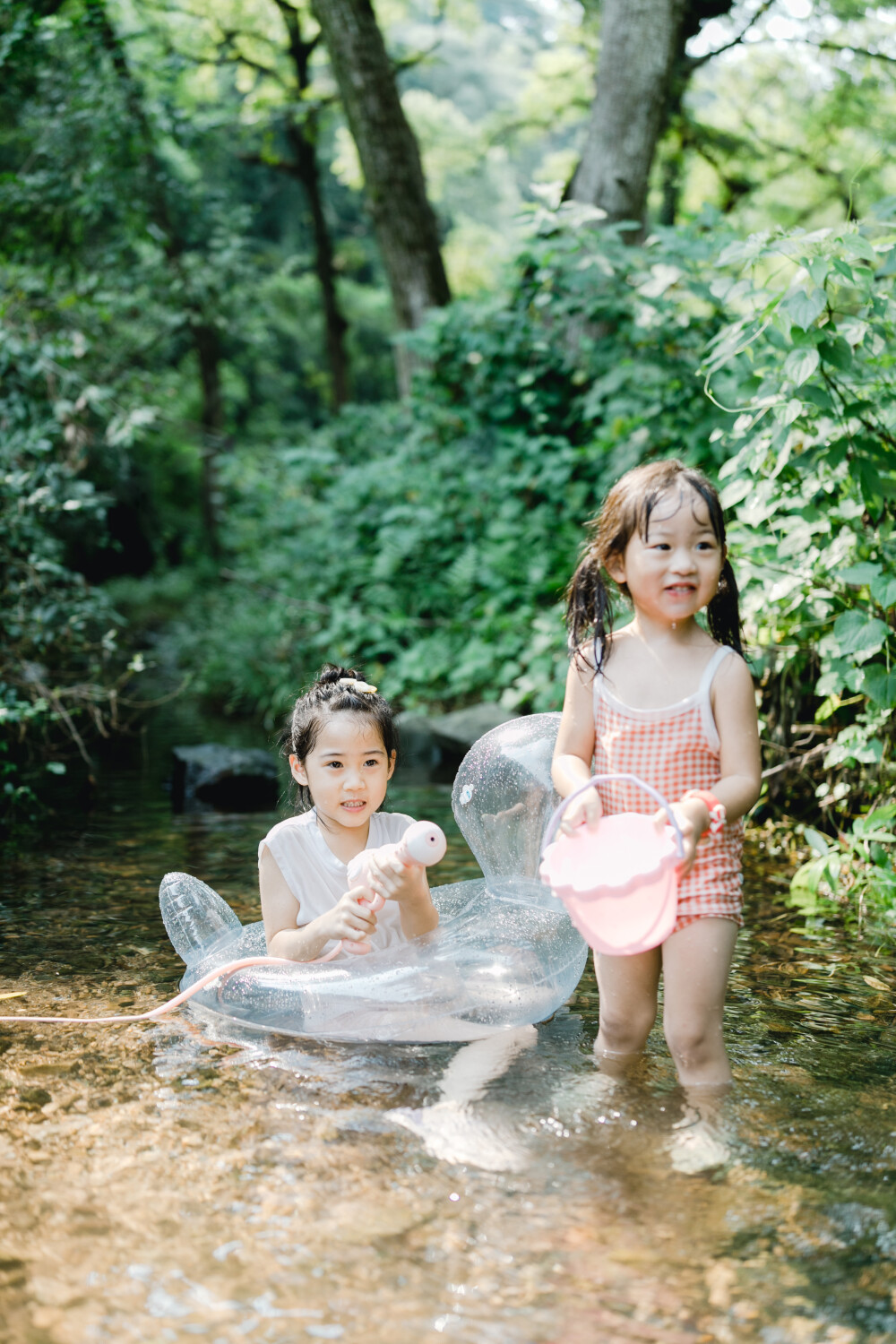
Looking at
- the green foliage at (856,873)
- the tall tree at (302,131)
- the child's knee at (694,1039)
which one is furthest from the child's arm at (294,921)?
the tall tree at (302,131)

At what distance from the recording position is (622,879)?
215 centimetres

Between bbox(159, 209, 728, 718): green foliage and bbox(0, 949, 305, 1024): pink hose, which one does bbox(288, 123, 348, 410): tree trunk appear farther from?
bbox(0, 949, 305, 1024): pink hose

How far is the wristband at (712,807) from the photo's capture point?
2250 mm

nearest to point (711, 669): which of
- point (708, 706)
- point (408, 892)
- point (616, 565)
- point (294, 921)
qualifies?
point (708, 706)

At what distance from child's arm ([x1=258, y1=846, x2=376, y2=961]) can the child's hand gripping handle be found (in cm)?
4

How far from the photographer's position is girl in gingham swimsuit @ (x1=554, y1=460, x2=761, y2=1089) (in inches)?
92.6

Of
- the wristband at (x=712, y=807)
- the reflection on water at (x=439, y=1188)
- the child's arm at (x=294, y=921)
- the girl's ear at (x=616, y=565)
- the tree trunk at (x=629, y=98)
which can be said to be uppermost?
the tree trunk at (x=629, y=98)

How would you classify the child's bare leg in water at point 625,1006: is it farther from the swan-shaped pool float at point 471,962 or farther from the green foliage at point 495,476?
the green foliage at point 495,476

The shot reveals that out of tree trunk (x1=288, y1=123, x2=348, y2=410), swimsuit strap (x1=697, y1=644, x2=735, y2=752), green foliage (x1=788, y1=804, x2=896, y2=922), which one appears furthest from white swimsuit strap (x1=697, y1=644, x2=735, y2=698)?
tree trunk (x1=288, y1=123, x2=348, y2=410)

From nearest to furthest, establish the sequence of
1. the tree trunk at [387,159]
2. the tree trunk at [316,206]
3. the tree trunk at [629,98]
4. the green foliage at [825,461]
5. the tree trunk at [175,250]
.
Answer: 1. the green foliage at [825,461]
2. the tree trunk at [629,98]
3. the tree trunk at [387,159]
4. the tree trunk at [175,250]
5. the tree trunk at [316,206]

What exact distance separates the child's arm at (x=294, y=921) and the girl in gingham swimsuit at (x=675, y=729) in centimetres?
56

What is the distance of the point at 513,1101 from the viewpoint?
7.93ft

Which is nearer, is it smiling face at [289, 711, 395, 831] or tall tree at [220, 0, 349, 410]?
smiling face at [289, 711, 395, 831]

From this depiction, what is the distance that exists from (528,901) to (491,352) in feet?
19.5
